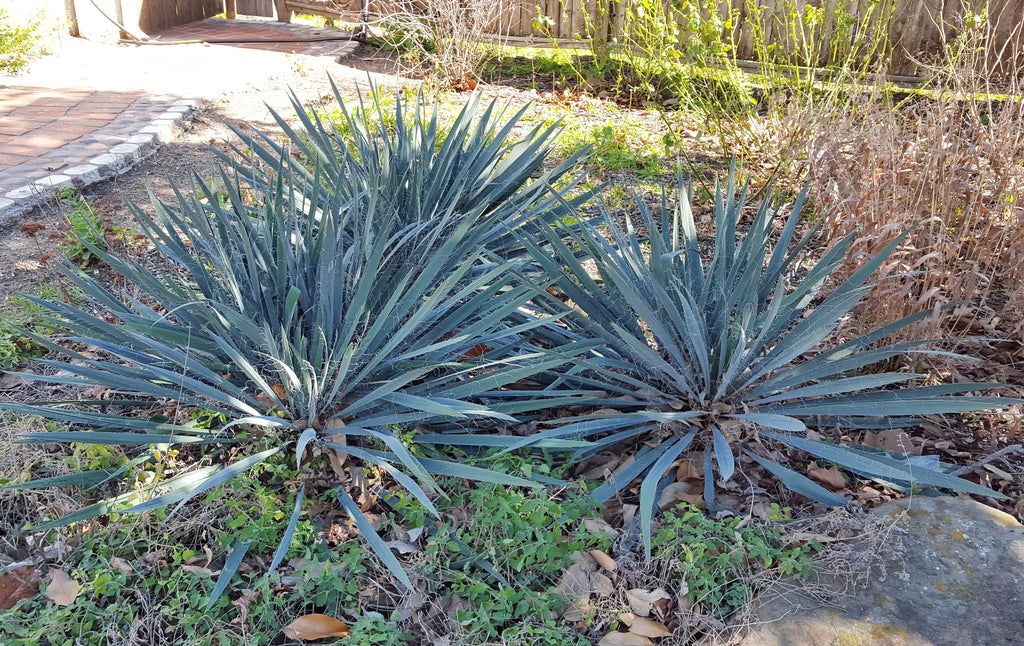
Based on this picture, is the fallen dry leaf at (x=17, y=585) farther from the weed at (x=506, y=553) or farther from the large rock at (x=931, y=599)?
the large rock at (x=931, y=599)

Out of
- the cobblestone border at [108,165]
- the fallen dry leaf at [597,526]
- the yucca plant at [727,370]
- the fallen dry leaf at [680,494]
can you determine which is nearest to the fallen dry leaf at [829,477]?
the yucca plant at [727,370]

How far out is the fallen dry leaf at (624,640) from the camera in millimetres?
1689

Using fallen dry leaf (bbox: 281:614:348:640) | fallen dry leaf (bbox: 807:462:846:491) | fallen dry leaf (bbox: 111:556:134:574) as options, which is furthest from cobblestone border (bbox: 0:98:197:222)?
fallen dry leaf (bbox: 807:462:846:491)

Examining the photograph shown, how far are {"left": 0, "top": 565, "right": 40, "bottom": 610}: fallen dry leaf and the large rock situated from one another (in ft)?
5.54

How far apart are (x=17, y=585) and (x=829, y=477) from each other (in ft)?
7.00

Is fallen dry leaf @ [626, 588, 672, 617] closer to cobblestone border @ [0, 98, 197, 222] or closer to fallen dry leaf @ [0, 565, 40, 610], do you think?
fallen dry leaf @ [0, 565, 40, 610]

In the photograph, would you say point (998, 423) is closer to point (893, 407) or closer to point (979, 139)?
point (893, 407)

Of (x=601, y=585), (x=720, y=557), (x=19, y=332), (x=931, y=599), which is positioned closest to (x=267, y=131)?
(x=19, y=332)

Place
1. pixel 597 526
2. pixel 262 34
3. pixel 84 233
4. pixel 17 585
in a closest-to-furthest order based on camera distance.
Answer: pixel 17 585
pixel 597 526
pixel 84 233
pixel 262 34

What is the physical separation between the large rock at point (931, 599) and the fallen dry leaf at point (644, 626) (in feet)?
0.61

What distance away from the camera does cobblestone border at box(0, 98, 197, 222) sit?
3855 mm

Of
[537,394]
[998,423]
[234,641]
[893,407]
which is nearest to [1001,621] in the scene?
[893,407]

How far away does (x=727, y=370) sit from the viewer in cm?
209

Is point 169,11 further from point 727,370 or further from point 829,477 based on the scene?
point 829,477
